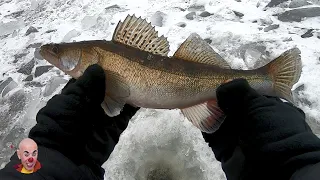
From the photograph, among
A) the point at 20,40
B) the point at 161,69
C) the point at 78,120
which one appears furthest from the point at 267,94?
the point at 20,40

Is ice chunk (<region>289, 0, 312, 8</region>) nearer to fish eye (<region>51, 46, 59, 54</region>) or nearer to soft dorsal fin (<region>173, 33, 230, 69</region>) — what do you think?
soft dorsal fin (<region>173, 33, 230, 69</region>)

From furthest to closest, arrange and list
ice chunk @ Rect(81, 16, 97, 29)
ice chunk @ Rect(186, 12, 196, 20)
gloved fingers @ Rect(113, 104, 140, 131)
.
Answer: ice chunk @ Rect(81, 16, 97, 29) → ice chunk @ Rect(186, 12, 196, 20) → gloved fingers @ Rect(113, 104, 140, 131)

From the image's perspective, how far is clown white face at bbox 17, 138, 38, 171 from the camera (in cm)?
149

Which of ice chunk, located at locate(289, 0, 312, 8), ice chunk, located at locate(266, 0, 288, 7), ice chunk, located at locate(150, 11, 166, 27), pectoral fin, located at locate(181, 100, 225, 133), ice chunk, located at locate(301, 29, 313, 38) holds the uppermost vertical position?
pectoral fin, located at locate(181, 100, 225, 133)

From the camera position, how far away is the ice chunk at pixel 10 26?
525cm

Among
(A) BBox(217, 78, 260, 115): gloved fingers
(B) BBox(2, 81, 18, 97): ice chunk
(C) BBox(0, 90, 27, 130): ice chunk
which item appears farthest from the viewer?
(B) BBox(2, 81, 18, 97): ice chunk

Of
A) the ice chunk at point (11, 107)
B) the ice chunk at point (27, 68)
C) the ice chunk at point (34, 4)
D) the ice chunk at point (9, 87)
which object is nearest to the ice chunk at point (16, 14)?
the ice chunk at point (34, 4)

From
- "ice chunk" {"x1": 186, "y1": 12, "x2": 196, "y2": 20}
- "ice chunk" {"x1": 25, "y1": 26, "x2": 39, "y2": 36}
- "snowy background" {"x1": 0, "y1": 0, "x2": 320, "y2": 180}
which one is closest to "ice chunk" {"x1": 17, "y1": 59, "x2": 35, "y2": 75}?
"snowy background" {"x1": 0, "y1": 0, "x2": 320, "y2": 180}

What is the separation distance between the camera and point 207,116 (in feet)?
6.82

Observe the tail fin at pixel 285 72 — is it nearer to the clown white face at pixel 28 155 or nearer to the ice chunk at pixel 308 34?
the clown white face at pixel 28 155

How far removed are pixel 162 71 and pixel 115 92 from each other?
0.29 m

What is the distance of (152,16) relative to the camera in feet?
16.3

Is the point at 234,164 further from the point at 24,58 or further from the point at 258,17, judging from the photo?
the point at 24,58

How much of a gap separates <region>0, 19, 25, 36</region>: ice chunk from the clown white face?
4.15m
